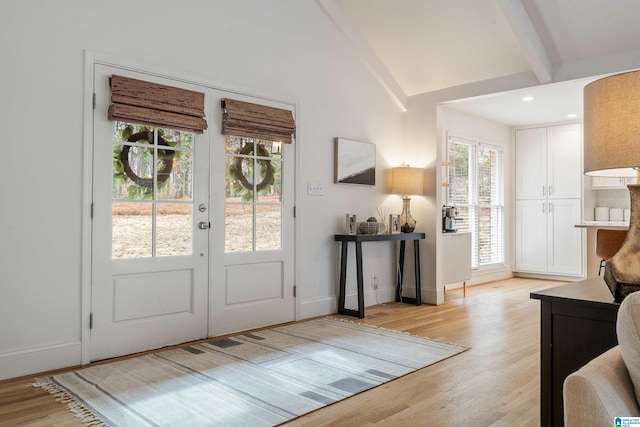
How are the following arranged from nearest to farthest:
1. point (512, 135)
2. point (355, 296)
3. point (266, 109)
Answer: point (266, 109) < point (355, 296) < point (512, 135)

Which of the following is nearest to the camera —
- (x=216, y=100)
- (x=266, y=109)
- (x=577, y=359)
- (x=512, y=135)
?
(x=577, y=359)

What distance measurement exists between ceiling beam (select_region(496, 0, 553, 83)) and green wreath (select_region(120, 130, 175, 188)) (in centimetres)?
293

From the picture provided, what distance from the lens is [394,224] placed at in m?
5.30

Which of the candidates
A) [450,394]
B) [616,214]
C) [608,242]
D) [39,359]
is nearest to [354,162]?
[608,242]

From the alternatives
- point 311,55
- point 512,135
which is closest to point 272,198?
point 311,55

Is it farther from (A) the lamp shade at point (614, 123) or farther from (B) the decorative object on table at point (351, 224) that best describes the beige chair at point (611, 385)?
(B) the decorative object on table at point (351, 224)

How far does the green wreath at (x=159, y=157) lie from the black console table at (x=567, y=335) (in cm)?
276

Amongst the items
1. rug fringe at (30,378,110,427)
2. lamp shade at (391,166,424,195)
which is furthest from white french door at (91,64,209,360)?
lamp shade at (391,166,424,195)

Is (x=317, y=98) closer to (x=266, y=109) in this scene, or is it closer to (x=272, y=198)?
(x=266, y=109)

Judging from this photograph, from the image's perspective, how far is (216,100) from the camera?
3.96 m

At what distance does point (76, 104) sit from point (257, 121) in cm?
145

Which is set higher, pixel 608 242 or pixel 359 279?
pixel 608 242

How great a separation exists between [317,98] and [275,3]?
0.94 m

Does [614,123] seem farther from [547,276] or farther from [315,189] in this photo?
[547,276]
